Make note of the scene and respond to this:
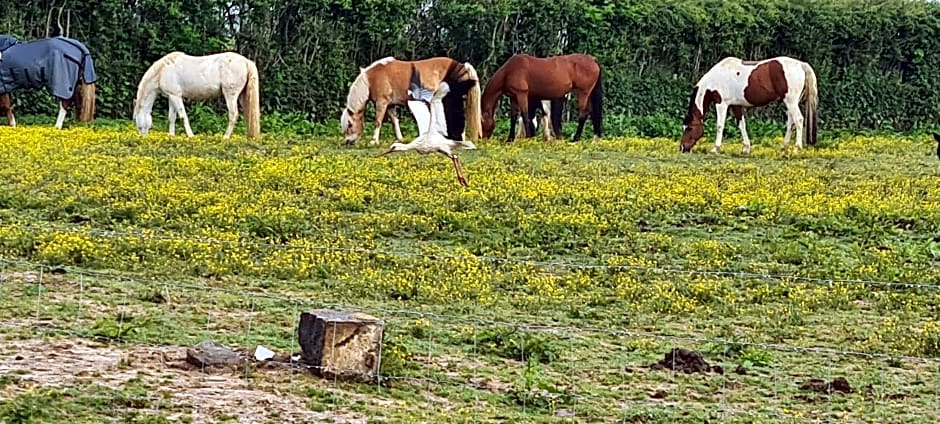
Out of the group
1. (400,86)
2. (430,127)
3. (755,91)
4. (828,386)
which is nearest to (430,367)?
(828,386)

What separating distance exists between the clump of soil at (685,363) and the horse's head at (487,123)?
47.8 ft

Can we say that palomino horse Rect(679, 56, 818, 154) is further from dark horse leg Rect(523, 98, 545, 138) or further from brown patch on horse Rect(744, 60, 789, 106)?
dark horse leg Rect(523, 98, 545, 138)

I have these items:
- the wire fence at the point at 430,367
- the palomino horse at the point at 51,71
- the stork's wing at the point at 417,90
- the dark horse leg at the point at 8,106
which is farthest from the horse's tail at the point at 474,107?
the wire fence at the point at 430,367

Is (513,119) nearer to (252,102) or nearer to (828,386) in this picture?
(252,102)

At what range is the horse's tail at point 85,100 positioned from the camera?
20.3m

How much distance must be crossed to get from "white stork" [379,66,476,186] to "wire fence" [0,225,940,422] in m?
5.80

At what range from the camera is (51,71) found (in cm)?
1936

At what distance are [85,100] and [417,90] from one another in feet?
15.7

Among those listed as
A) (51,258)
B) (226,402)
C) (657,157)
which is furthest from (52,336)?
(657,157)

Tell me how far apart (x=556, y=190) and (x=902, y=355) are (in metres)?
6.18

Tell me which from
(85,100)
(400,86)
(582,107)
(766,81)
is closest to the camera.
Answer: (400,86)

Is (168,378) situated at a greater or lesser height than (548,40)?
lesser

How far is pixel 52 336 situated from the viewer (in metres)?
6.64

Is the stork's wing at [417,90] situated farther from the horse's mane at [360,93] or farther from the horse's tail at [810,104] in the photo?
the horse's tail at [810,104]
